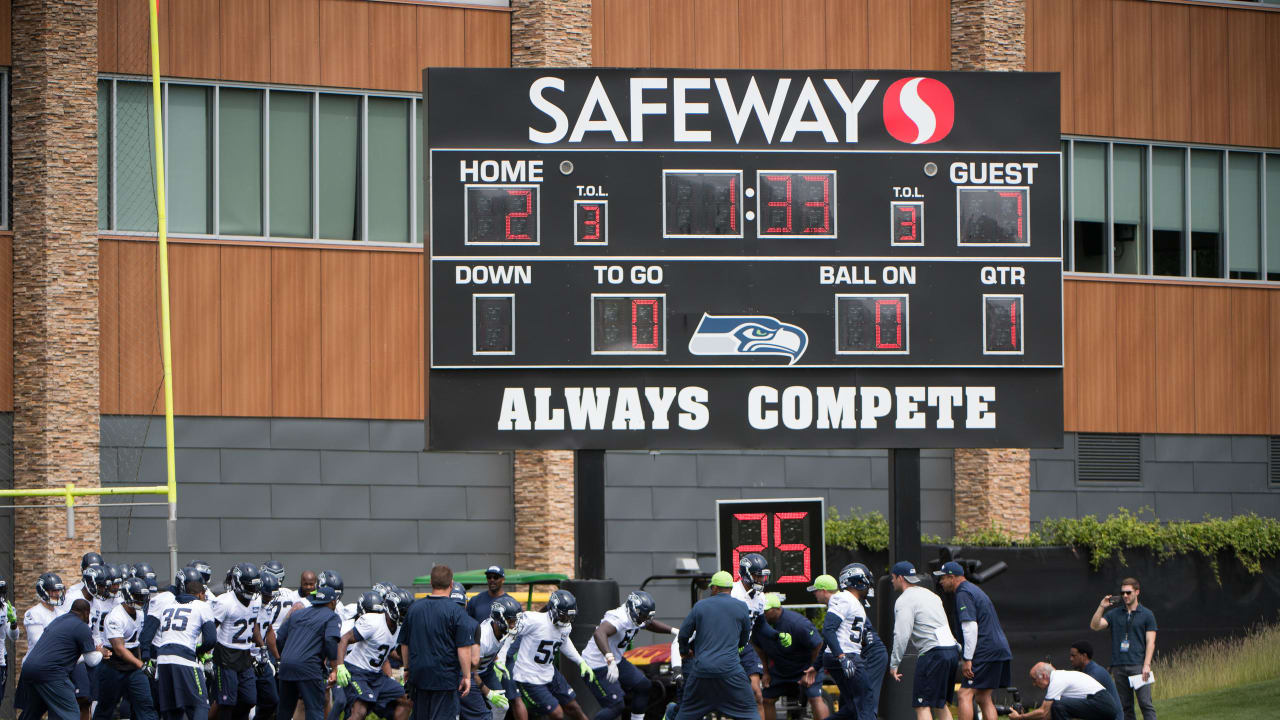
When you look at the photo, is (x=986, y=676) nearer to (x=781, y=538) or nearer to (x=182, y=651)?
(x=781, y=538)

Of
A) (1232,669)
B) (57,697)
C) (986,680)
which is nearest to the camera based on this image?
(57,697)

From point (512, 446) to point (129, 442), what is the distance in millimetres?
8792

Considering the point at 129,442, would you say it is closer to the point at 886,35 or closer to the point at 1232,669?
the point at 886,35

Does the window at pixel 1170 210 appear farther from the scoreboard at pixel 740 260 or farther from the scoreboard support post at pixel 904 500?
the scoreboard support post at pixel 904 500

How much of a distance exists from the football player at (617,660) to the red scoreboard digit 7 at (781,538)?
7.98 ft

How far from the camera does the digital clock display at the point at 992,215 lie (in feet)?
55.5

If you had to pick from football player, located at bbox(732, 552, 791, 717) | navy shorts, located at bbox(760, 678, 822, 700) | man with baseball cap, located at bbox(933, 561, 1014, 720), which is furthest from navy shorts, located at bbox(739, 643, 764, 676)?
man with baseball cap, located at bbox(933, 561, 1014, 720)

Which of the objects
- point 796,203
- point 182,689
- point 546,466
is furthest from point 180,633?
point 546,466

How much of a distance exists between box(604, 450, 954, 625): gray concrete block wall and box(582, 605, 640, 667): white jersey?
8635 millimetres

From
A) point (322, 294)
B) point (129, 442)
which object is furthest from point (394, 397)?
point (129, 442)

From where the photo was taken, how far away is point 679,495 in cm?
2477

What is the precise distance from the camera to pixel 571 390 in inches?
645

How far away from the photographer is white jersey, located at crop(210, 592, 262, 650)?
53.0ft

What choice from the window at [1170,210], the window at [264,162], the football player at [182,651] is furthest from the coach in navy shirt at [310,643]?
the window at [1170,210]
